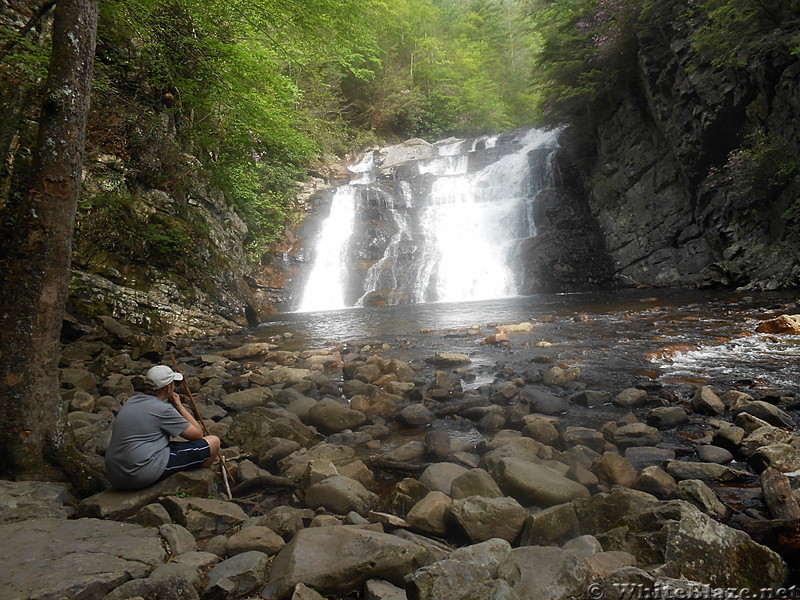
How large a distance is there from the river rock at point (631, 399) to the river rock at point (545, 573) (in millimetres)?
3310

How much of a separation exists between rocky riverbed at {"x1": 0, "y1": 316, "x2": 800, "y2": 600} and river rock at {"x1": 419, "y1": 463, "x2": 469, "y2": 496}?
0.06 feet

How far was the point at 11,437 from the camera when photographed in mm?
2807

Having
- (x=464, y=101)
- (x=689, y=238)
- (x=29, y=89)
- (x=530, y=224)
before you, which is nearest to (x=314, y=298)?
(x=530, y=224)

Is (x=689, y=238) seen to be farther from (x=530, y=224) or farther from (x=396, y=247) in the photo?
(x=396, y=247)

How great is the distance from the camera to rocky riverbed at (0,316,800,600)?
73.8 inches

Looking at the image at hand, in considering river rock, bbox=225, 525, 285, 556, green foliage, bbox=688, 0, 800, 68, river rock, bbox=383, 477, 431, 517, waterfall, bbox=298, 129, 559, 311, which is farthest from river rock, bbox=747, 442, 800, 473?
waterfall, bbox=298, 129, 559, 311

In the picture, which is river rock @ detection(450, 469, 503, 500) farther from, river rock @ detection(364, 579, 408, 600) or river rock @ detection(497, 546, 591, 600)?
river rock @ detection(364, 579, 408, 600)

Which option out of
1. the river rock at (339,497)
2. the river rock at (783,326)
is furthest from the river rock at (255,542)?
the river rock at (783,326)

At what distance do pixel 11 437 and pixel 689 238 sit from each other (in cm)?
2023

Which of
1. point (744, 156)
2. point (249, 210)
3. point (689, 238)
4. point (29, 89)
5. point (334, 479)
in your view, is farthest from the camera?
point (249, 210)

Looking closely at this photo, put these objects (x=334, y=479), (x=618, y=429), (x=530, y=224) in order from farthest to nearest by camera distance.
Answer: (x=530, y=224) → (x=618, y=429) → (x=334, y=479)

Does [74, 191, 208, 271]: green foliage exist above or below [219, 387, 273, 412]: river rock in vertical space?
above

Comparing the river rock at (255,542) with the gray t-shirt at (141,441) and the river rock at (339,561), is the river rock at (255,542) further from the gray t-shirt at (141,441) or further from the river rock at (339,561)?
the gray t-shirt at (141,441)

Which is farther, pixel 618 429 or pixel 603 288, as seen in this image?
pixel 603 288
